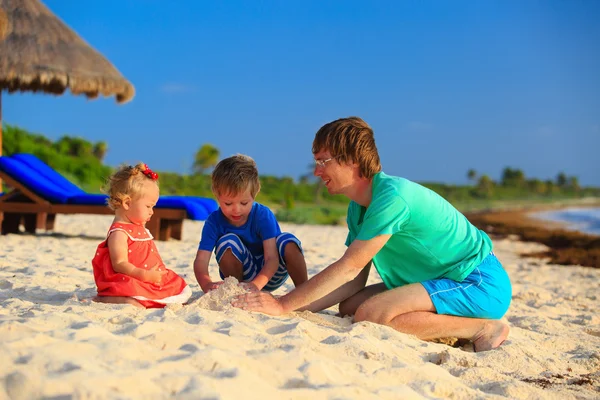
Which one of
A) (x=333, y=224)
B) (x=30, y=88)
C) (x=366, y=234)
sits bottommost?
(x=333, y=224)

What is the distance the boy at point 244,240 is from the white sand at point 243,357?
0.97 ft

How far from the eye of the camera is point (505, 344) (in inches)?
127

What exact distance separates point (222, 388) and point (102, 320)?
930 millimetres

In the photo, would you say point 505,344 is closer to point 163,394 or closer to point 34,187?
point 163,394

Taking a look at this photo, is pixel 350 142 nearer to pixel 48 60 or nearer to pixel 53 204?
pixel 53 204

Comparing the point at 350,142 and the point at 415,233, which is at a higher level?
the point at 350,142

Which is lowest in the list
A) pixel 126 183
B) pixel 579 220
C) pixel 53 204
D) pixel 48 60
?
pixel 579 220

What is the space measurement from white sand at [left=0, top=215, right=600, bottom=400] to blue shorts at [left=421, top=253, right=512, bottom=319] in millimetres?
202

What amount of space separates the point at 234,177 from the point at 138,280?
747mm

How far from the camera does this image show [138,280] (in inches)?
131

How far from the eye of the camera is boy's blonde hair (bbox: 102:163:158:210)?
3328mm

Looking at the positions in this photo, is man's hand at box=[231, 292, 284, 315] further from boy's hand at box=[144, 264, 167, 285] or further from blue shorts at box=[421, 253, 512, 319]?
blue shorts at box=[421, 253, 512, 319]

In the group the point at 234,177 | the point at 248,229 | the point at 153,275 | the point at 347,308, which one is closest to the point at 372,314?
the point at 347,308

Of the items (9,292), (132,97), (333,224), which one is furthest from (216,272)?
(333,224)
